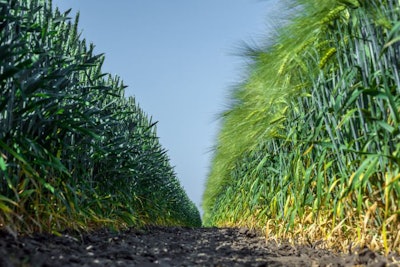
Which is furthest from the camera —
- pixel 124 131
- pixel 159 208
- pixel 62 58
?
pixel 159 208

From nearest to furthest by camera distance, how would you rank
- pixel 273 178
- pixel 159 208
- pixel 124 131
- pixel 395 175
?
pixel 395 175 < pixel 273 178 < pixel 124 131 < pixel 159 208

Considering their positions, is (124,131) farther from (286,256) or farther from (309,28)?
(309,28)

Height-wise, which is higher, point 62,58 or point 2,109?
point 62,58

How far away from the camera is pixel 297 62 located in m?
2.34

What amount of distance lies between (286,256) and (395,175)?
818 mm

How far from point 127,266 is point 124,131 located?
3055 mm

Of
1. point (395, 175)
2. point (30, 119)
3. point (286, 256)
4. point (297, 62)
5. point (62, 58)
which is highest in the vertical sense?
point (62, 58)

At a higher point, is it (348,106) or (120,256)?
(348,106)

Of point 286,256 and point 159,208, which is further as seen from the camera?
point 159,208

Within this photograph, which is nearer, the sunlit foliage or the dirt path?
the dirt path

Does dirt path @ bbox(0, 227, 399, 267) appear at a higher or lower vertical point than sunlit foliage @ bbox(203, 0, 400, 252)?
lower

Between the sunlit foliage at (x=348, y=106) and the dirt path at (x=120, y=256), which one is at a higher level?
the sunlit foliage at (x=348, y=106)

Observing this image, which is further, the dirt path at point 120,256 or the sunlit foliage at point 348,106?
the sunlit foliage at point 348,106

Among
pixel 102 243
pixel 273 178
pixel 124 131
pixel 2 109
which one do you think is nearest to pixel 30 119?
pixel 2 109
